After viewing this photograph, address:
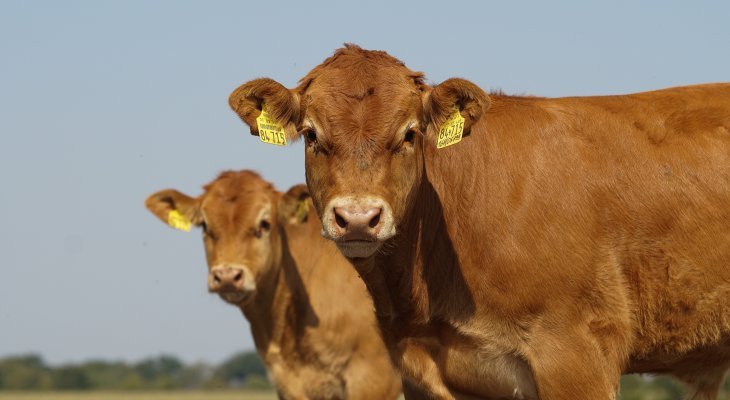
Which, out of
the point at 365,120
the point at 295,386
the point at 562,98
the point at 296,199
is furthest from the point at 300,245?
the point at 365,120

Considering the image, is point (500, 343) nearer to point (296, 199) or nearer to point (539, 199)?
point (539, 199)

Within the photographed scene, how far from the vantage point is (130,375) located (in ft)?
314

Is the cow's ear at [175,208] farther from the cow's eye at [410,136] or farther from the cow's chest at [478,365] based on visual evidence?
the cow's eye at [410,136]

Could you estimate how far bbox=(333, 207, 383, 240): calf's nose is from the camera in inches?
272

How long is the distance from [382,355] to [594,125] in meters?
5.66

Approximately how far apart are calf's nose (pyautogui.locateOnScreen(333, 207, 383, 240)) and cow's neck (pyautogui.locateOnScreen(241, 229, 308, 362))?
23.0 feet

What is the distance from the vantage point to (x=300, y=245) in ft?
47.9

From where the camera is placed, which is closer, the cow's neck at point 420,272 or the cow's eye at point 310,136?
the cow's eye at point 310,136

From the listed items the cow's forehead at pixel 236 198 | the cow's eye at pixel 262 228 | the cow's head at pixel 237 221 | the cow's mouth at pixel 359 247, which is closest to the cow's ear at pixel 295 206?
the cow's head at pixel 237 221

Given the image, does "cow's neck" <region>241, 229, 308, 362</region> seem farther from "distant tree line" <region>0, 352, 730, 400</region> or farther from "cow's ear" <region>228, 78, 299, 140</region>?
"distant tree line" <region>0, 352, 730, 400</region>

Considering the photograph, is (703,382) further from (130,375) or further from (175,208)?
(130,375)

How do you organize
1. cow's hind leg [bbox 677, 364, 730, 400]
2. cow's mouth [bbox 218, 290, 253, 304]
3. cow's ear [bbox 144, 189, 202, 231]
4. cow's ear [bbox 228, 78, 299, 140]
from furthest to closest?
cow's ear [bbox 144, 189, 202, 231], cow's mouth [bbox 218, 290, 253, 304], cow's hind leg [bbox 677, 364, 730, 400], cow's ear [bbox 228, 78, 299, 140]

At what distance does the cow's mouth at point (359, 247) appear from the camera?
7004 mm

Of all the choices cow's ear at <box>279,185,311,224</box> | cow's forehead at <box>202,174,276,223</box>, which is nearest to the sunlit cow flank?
cow's forehead at <box>202,174,276,223</box>
